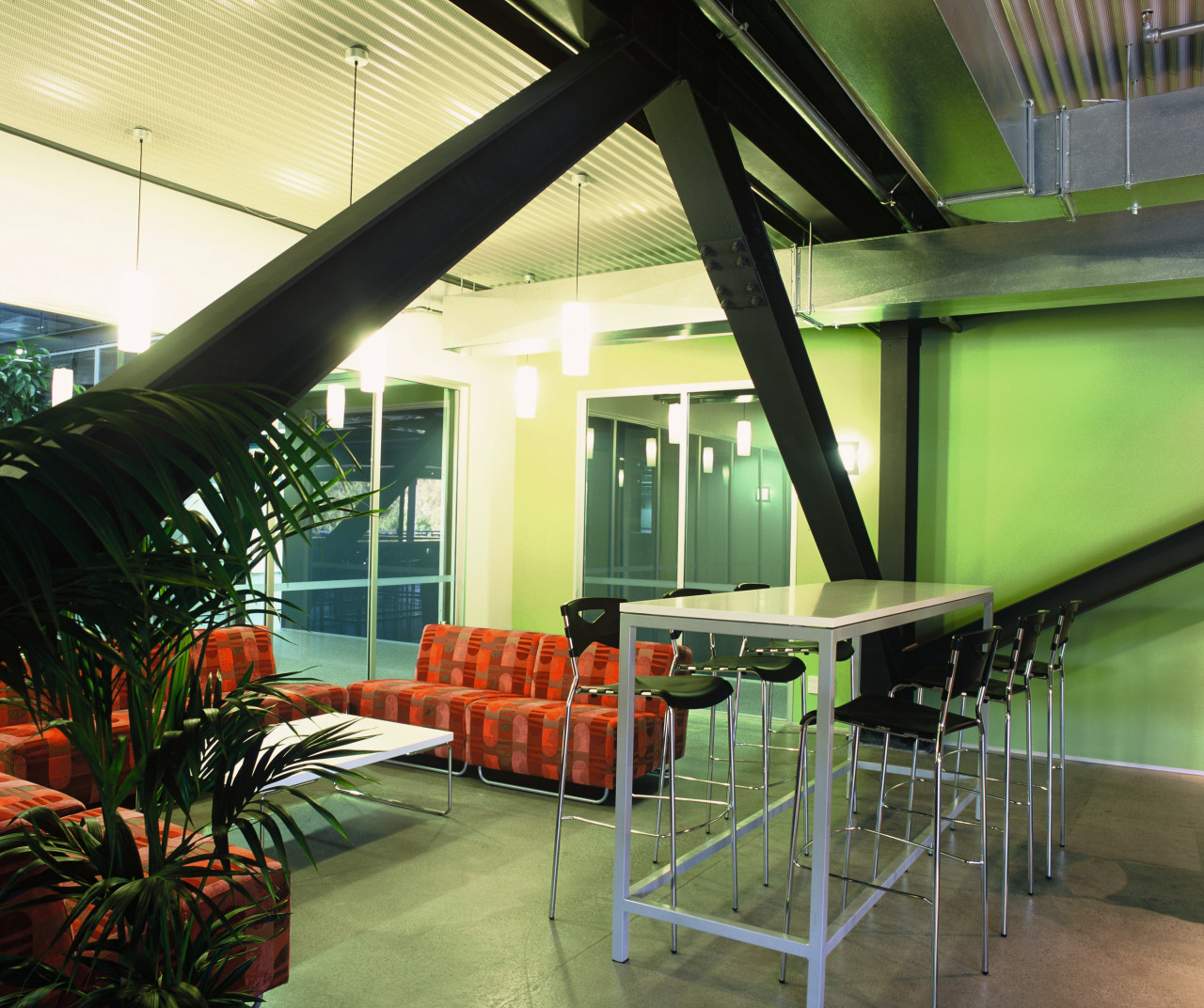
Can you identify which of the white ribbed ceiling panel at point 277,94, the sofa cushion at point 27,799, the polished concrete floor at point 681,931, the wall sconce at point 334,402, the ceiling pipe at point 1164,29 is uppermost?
the white ribbed ceiling panel at point 277,94

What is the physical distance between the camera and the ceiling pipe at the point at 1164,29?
10.8 feet

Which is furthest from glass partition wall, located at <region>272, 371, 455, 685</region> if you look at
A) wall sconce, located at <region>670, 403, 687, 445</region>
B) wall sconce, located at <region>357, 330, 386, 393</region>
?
wall sconce, located at <region>670, 403, 687, 445</region>

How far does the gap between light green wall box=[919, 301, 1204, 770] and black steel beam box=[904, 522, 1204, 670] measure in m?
0.28

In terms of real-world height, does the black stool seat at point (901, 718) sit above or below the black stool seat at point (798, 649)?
below

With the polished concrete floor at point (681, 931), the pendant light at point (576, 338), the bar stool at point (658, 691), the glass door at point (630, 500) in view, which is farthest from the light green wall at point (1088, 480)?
the bar stool at point (658, 691)

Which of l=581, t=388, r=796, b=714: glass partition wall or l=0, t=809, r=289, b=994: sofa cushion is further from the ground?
l=581, t=388, r=796, b=714: glass partition wall

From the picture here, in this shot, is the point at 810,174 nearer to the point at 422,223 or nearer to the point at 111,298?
the point at 422,223

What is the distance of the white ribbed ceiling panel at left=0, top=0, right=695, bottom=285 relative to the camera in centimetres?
352

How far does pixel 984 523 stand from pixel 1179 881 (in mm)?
2857

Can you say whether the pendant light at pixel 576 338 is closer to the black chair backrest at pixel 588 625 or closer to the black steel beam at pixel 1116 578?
the black chair backrest at pixel 588 625

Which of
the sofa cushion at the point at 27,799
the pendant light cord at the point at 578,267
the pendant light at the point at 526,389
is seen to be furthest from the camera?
the pendant light at the point at 526,389

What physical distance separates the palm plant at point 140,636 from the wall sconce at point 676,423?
5.79 metres

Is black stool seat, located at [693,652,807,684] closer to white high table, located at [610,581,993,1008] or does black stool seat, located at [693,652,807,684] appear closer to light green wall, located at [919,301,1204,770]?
white high table, located at [610,581,993,1008]

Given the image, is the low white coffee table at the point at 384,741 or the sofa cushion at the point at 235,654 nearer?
the low white coffee table at the point at 384,741
